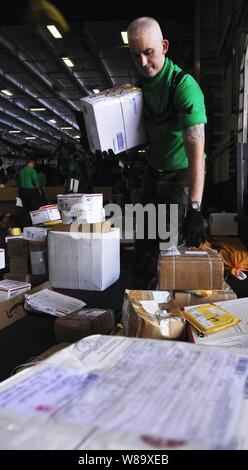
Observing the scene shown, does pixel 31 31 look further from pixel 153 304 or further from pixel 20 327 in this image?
pixel 153 304

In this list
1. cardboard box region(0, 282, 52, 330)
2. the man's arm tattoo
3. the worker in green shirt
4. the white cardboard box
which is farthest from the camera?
the worker in green shirt

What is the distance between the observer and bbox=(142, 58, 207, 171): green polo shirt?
1626mm

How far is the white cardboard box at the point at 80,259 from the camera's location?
275 cm

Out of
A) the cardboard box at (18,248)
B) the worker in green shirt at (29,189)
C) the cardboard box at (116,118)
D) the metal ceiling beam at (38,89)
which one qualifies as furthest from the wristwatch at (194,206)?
the metal ceiling beam at (38,89)

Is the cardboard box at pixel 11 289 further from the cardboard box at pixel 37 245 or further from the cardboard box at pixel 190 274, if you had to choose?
the cardboard box at pixel 190 274

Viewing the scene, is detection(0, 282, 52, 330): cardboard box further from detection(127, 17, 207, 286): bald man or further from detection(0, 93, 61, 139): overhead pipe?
detection(0, 93, 61, 139): overhead pipe

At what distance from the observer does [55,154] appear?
30.7ft

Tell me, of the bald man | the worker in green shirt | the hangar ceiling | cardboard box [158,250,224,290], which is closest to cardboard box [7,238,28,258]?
the hangar ceiling

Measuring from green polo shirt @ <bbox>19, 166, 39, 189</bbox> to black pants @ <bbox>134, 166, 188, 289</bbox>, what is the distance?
5.49 meters

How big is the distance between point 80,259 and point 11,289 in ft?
2.24

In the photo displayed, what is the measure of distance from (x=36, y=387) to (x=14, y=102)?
15608 millimetres

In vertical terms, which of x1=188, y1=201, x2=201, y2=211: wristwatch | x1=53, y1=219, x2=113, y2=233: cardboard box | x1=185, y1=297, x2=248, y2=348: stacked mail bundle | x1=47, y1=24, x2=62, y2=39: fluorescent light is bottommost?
x1=185, y1=297, x2=248, y2=348: stacked mail bundle

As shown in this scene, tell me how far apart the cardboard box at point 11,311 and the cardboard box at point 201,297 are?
A: 3.01ft

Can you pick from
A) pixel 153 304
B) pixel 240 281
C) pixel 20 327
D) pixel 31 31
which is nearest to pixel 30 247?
pixel 20 327
